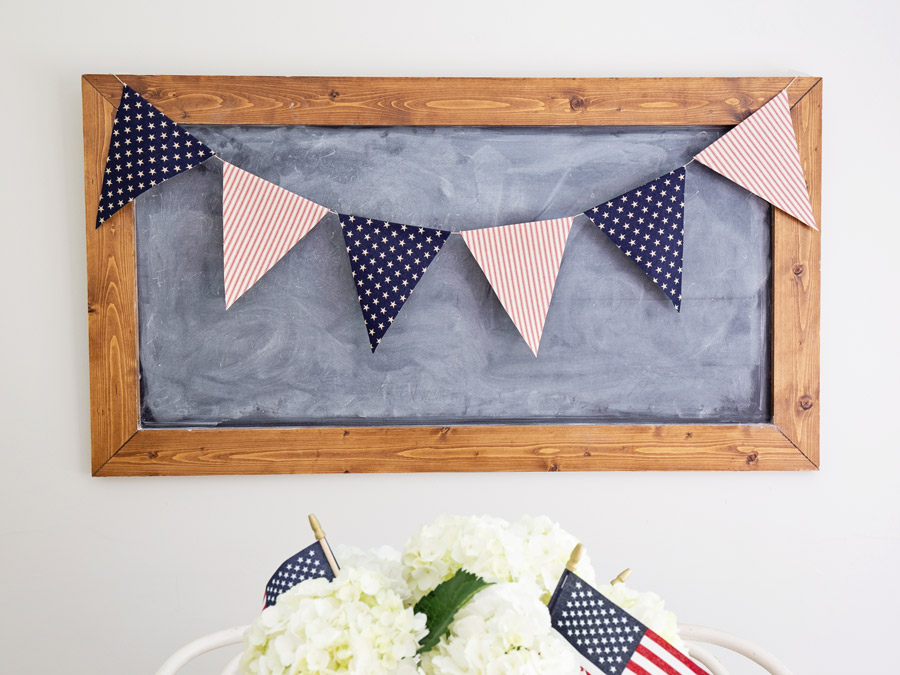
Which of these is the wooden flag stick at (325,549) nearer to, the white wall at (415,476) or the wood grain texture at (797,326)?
the white wall at (415,476)

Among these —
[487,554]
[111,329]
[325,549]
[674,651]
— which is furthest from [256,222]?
[674,651]

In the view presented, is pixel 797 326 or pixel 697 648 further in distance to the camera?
pixel 797 326

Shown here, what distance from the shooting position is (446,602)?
0.53 m

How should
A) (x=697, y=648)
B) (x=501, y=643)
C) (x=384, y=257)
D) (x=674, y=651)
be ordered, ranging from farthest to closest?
1. (x=384, y=257)
2. (x=697, y=648)
3. (x=674, y=651)
4. (x=501, y=643)

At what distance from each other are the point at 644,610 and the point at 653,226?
908 millimetres

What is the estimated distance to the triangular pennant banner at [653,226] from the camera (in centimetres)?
132

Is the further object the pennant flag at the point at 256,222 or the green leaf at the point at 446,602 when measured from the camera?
the pennant flag at the point at 256,222

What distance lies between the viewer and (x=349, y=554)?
2.12 ft

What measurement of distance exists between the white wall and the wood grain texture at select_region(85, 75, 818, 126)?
0.05m

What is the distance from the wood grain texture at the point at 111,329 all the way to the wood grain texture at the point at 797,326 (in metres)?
1.43

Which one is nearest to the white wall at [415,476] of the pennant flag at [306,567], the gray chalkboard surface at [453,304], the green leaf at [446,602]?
the gray chalkboard surface at [453,304]

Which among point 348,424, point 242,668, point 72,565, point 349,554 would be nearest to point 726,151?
point 348,424

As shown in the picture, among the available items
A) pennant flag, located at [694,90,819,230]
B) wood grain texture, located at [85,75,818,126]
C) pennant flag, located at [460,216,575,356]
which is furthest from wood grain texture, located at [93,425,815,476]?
wood grain texture, located at [85,75,818,126]

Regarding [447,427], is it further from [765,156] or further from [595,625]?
[765,156]
